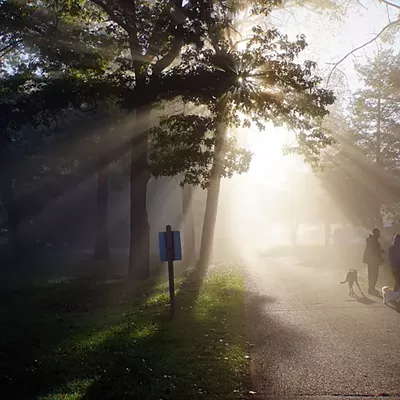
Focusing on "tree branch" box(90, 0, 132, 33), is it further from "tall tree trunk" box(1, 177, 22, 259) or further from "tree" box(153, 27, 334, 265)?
"tall tree trunk" box(1, 177, 22, 259)

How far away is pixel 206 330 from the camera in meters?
10.9

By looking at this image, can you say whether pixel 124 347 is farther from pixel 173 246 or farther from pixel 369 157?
pixel 369 157

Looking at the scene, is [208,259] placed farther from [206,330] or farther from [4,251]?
[4,251]

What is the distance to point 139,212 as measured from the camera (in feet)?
71.4

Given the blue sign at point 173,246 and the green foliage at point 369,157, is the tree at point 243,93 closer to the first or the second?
the blue sign at point 173,246

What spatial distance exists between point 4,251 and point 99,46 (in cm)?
3650

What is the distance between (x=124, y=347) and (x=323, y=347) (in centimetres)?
310

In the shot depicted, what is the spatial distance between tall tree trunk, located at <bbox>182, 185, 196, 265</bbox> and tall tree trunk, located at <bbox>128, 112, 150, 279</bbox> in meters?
8.44

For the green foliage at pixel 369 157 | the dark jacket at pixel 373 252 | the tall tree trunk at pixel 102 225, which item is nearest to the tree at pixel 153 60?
the dark jacket at pixel 373 252

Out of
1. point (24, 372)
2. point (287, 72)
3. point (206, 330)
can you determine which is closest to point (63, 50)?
point (287, 72)

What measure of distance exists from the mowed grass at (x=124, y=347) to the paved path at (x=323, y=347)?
1.36ft

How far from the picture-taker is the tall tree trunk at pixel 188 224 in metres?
30.8

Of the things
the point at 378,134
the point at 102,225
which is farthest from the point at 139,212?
the point at 378,134

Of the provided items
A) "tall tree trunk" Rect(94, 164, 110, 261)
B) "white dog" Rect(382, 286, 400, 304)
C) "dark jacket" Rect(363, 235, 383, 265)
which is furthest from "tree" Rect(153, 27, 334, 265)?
"tall tree trunk" Rect(94, 164, 110, 261)
